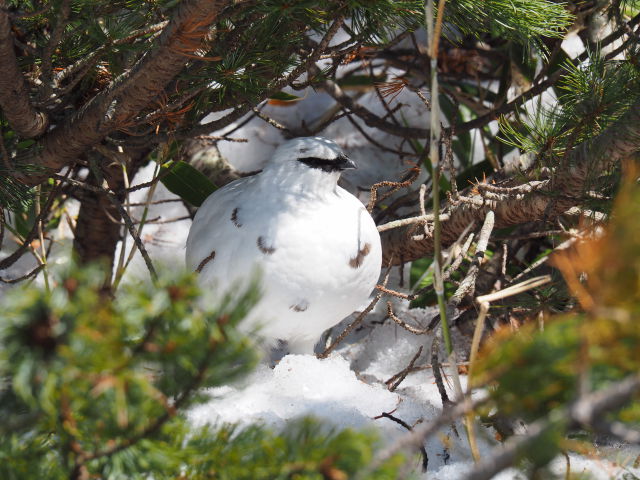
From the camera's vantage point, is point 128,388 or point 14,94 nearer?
point 128,388

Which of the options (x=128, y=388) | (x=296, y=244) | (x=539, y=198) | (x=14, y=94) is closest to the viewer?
(x=128, y=388)

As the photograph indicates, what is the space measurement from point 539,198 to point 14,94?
2.96ft

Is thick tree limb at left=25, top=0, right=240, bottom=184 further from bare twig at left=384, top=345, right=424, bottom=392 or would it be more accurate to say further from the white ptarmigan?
bare twig at left=384, top=345, right=424, bottom=392

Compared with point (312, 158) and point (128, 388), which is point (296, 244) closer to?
point (312, 158)

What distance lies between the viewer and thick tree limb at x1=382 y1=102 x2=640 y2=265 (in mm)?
1002

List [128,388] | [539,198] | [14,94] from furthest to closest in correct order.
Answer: [539,198], [14,94], [128,388]

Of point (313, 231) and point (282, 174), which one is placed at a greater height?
point (282, 174)

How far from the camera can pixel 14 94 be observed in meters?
1.03

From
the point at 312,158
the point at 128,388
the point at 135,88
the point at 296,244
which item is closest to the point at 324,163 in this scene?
the point at 312,158

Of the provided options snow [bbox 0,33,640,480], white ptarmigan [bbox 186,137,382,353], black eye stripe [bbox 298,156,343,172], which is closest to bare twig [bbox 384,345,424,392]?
snow [bbox 0,33,640,480]

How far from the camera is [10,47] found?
944 millimetres

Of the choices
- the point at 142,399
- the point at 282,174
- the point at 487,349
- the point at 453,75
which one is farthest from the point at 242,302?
the point at 453,75

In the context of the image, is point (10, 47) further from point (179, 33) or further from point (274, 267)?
point (274, 267)

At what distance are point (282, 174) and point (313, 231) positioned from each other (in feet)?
0.46
